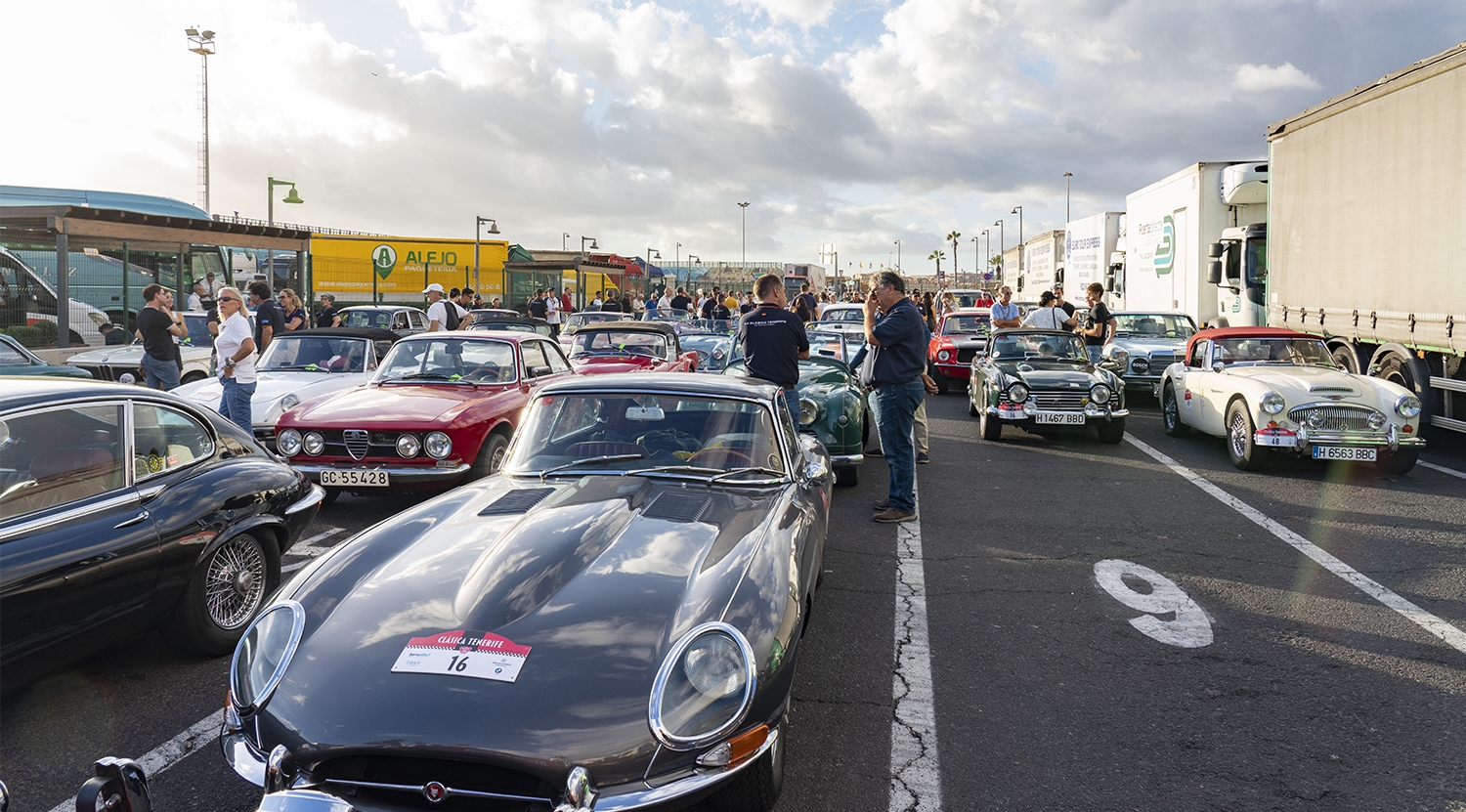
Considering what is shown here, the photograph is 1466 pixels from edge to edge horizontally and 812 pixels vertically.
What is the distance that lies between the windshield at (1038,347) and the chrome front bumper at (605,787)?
34.8ft

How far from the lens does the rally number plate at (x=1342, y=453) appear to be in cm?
916

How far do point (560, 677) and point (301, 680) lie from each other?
0.75 metres

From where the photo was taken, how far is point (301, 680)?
111 inches

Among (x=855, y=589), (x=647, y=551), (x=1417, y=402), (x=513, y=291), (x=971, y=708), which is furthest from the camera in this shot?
(x=513, y=291)

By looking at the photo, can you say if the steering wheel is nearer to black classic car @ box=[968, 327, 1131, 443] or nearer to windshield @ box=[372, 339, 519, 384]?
windshield @ box=[372, 339, 519, 384]

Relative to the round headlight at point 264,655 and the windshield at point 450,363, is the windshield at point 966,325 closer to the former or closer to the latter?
the windshield at point 450,363

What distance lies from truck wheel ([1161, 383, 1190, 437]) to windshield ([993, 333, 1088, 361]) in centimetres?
108

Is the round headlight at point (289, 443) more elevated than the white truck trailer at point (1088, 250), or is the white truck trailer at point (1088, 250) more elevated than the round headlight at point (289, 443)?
the white truck trailer at point (1088, 250)

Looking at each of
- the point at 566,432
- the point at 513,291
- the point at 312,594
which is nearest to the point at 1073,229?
the point at 513,291

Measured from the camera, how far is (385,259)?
34531mm

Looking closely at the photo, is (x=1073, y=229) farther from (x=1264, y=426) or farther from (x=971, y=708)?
(x=971, y=708)

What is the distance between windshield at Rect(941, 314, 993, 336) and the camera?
706 inches

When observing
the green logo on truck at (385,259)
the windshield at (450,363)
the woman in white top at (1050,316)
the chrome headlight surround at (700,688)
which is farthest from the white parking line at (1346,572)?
the green logo on truck at (385,259)

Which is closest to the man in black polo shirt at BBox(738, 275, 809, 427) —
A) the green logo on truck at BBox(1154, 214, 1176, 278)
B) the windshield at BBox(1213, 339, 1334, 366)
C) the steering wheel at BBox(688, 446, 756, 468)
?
the steering wheel at BBox(688, 446, 756, 468)
